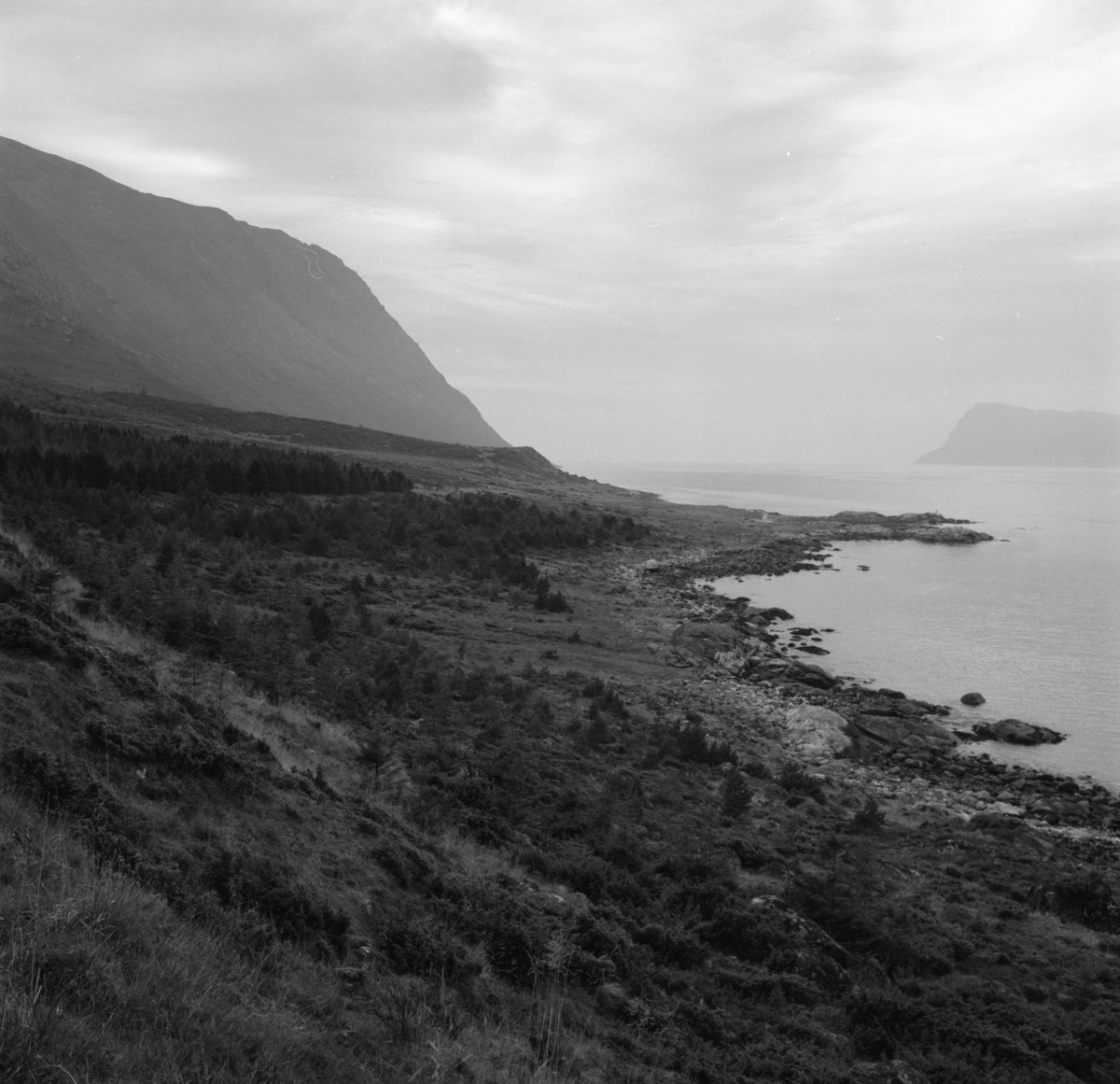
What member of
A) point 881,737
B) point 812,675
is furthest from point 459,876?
point 812,675

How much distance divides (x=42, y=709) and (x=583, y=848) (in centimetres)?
635

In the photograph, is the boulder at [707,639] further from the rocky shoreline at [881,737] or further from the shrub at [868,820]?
the shrub at [868,820]

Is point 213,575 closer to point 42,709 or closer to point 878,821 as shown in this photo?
point 42,709

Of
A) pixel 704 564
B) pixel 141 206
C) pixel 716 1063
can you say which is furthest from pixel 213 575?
pixel 141 206

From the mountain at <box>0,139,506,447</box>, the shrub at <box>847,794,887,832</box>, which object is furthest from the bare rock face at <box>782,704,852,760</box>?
the mountain at <box>0,139,506,447</box>

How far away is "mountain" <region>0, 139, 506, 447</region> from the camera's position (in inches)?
3440

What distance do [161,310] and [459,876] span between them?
15690cm

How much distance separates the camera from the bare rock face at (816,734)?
1764 centimetres

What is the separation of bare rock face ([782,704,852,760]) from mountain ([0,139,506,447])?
72538 mm

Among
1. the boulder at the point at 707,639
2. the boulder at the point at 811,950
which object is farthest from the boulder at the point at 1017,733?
the boulder at the point at 811,950

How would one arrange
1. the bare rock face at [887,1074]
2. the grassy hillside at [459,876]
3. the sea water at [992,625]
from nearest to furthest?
the grassy hillside at [459,876] < the bare rock face at [887,1074] < the sea water at [992,625]

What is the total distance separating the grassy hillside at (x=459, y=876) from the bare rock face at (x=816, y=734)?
429mm

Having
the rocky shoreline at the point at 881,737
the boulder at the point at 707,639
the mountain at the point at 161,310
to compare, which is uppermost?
the mountain at the point at 161,310

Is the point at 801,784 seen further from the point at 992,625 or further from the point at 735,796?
the point at 992,625
